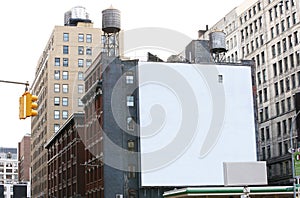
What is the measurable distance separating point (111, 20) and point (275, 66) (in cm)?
3546

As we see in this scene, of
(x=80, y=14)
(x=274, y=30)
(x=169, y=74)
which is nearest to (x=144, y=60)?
(x=169, y=74)

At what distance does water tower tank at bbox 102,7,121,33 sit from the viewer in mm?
75812

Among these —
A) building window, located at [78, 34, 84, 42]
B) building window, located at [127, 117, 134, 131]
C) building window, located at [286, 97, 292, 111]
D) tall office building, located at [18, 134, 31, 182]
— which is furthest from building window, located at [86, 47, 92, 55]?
tall office building, located at [18, 134, 31, 182]

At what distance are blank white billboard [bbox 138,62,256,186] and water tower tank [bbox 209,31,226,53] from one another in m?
7.57

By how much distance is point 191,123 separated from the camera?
71750mm

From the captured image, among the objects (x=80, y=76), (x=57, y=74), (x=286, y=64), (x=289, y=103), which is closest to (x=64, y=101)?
(x=57, y=74)

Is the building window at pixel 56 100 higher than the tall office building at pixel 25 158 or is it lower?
higher

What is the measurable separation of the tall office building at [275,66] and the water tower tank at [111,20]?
31.0 m

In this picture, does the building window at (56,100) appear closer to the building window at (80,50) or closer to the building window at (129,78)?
the building window at (80,50)

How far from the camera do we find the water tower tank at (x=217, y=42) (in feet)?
271

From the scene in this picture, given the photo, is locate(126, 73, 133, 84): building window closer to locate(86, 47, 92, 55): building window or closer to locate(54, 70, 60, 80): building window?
locate(86, 47, 92, 55): building window

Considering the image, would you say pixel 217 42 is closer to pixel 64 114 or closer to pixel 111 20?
pixel 111 20

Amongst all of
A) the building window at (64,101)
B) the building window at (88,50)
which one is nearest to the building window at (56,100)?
the building window at (64,101)

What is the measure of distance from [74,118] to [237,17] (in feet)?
141
